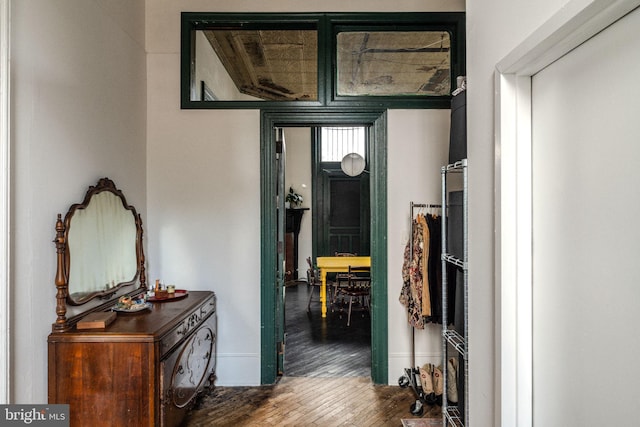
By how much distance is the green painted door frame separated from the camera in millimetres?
3379

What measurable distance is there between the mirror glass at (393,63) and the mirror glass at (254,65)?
0.33 meters

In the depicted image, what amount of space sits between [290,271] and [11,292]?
6624 mm

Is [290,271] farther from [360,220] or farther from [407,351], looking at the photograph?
[407,351]

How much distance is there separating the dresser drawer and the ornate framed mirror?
57 cm

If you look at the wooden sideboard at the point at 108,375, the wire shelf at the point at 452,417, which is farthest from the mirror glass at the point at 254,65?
the wire shelf at the point at 452,417

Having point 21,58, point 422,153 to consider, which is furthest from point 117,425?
point 422,153

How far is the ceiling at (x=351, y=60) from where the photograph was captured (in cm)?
355

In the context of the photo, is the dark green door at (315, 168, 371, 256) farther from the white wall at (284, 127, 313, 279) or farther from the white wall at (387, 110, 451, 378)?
the white wall at (387, 110, 451, 378)

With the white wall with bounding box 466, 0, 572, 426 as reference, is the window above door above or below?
above

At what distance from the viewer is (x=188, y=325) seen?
8.57 feet

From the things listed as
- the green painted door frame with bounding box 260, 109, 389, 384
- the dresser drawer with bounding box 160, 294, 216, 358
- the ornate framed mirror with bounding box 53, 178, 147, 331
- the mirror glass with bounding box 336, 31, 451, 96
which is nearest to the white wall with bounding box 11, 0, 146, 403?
the ornate framed mirror with bounding box 53, 178, 147, 331

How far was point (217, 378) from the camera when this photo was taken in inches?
133

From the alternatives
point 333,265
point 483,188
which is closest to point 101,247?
point 483,188

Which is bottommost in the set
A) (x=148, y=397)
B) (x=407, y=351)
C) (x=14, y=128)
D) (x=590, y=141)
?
(x=407, y=351)
